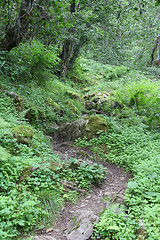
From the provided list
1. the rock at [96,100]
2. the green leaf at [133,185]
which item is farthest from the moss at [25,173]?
the rock at [96,100]

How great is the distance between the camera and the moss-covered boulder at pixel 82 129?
272 inches

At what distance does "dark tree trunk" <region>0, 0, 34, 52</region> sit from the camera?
670 centimetres

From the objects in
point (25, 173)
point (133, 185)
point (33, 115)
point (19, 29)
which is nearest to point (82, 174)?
point (133, 185)

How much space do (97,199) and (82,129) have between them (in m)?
3.25

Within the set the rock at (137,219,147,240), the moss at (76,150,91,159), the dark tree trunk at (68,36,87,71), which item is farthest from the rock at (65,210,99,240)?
the dark tree trunk at (68,36,87,71)

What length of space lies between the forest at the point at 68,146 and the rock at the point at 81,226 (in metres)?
0.02

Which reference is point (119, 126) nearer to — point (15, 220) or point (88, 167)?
point (88, 167)

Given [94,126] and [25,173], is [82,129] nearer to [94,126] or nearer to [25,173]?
[94,126]

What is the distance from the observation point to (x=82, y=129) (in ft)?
23.1

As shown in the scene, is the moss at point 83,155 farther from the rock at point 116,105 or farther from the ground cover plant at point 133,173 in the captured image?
the rock at point 116,105

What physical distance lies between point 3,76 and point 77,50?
7605 millimetres

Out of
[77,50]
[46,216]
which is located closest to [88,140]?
[46,216]

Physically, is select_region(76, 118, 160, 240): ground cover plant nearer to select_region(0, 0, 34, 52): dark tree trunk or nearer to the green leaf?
the green leaf

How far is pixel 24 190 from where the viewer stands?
3.31 metres
